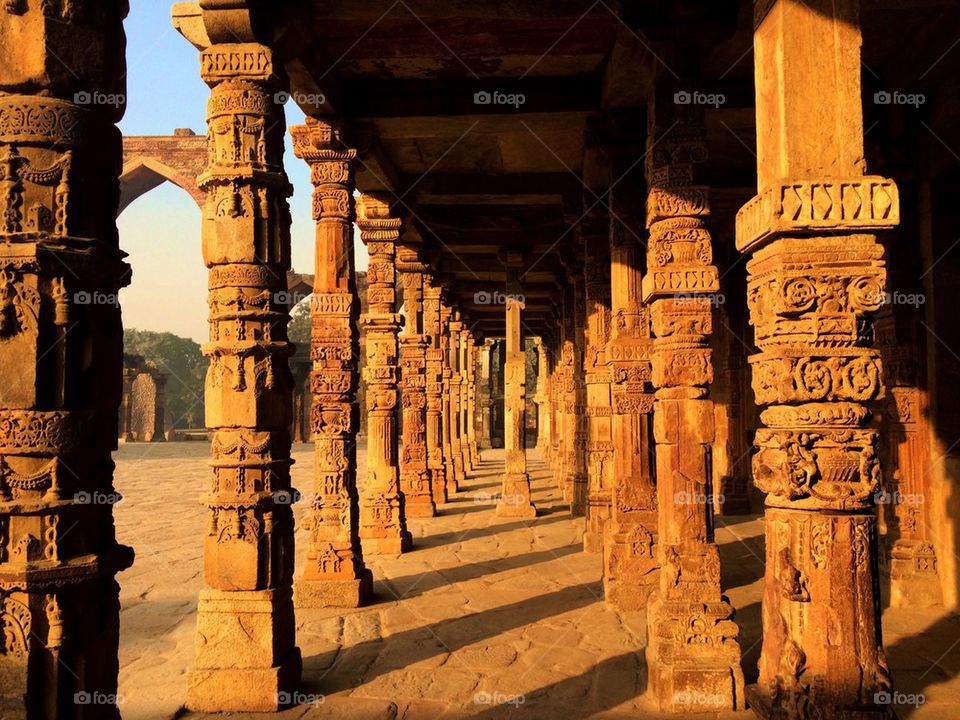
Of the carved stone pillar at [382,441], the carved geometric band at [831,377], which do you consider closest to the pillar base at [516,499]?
the carved stone pillar at [382,441]

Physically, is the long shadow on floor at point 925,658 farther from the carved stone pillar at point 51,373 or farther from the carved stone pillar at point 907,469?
the carved stone pillar at point 51,373

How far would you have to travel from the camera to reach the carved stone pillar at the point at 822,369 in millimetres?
3205

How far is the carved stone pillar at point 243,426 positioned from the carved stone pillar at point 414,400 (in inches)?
342

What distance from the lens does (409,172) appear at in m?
10.8

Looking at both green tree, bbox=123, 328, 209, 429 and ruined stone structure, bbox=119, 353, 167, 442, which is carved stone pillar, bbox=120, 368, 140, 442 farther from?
green tree, bbox=123, 328, 209, 429

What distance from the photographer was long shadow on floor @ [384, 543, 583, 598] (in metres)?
8.49

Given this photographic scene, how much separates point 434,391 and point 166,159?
73.1 feet

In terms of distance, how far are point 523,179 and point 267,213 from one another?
6.49m

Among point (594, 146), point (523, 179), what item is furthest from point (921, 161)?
point (523, 179)

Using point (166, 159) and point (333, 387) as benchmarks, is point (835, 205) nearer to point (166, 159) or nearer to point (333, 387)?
point (333, 387)

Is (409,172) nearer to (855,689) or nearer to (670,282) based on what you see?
(670,282)

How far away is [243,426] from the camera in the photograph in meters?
5.00

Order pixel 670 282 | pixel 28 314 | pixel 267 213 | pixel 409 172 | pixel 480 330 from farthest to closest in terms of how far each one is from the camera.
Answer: pixel 480 330
pixel 409 172
pixel 670 282
pixel 267 213
pixel 28 314

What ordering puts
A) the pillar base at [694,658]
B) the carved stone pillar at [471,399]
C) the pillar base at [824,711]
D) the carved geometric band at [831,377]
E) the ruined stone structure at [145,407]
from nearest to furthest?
1. the pillar base at [824,711]
2. the carved geometric band at [831,377]
3. the pillar base at [694,658]
4. the carved stone pillar at [471,399]
5. the ruined stone structure at [145,407]
